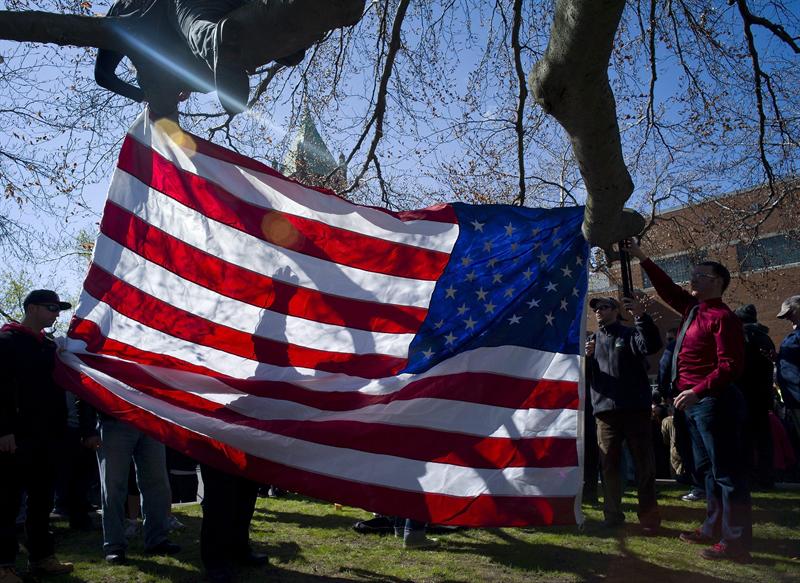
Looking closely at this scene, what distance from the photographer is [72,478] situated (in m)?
6.52

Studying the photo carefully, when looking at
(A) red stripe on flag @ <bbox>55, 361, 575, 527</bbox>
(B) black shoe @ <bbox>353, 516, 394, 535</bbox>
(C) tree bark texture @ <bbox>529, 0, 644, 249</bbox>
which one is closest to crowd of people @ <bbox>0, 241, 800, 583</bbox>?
(B) black shoe @ <bbox>353, 516, 394, 535</bbox>

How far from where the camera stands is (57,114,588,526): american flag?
3680mm

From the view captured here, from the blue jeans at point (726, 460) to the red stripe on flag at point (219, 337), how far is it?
2326 mm

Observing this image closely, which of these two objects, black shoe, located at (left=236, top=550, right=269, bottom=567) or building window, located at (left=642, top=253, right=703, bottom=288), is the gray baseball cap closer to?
black shoe, located at (left=236, top=550, right=269, bottom=567)

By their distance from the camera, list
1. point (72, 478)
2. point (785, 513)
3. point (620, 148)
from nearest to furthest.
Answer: point (620, 148) → point (785, 513) → point (72, 478)

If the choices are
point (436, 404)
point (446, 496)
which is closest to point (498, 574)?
point (446, 496)

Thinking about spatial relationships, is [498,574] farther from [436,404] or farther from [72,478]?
[72,478]

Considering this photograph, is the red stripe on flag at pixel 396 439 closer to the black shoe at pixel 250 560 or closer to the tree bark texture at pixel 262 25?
the black shoe at pixel 250 560

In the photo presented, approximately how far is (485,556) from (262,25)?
395 cm

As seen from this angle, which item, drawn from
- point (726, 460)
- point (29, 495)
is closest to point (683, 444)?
point (726, 460)

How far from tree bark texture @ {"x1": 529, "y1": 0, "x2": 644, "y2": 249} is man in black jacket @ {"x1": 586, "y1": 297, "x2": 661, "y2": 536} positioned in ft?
4.85

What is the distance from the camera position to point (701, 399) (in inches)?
186

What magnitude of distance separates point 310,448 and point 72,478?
4.08 meters

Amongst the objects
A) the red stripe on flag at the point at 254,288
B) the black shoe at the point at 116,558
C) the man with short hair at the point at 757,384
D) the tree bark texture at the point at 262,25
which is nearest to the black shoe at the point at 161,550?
the black shoe at the point at 116,558
